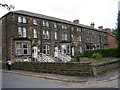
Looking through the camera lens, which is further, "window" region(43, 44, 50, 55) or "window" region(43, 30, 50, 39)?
"window" region(43, 30, 50, 39)

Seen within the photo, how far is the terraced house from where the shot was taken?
43266 millimetres

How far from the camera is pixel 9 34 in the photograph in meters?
43.7

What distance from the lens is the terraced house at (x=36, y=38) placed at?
43266 mm

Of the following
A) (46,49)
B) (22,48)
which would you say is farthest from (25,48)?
(46,49)

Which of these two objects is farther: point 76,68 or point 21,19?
point 21,19

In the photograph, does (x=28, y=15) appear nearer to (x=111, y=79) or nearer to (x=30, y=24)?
(x=30, y=24)

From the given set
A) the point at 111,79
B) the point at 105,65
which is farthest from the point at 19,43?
the point at 111,79

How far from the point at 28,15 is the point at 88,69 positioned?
24.6 metres

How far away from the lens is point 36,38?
4681cm

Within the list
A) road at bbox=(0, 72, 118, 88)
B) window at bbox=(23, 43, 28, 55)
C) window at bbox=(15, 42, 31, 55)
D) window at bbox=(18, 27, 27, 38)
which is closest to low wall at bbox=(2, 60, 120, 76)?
road at bbox=(0, 72, 118, 88)

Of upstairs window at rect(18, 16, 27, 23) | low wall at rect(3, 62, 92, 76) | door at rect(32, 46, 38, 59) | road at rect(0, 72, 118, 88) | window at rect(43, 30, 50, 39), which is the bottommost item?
road at rect(0, 72, 118, 88)

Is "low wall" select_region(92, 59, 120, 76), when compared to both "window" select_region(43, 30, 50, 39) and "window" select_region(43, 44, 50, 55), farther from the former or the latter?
"window" select_region(43, 30, 50, 39)

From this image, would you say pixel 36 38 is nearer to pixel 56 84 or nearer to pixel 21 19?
pixel 21 19

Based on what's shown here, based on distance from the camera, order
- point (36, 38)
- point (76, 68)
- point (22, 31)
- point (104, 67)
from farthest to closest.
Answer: point (36, 38)
point (22, 31)
point (104, 67)
point (76, 68)
